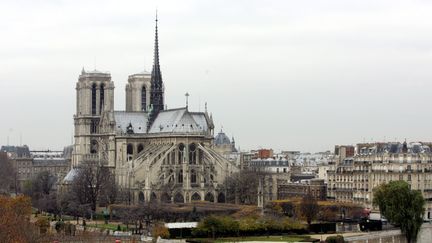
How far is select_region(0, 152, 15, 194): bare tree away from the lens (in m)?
140

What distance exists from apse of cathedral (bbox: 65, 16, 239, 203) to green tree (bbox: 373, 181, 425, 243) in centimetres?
3593

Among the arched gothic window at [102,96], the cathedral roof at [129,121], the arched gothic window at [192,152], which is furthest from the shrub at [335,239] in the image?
the arched gothic window at [102,96]

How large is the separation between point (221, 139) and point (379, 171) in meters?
48.0

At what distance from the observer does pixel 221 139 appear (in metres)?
151

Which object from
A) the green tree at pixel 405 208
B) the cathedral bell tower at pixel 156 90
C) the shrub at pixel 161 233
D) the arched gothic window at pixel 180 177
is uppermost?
the cathedral bell tower at pixel 156 90

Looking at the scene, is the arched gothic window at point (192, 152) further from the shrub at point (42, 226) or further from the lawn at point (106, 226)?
the shrub at point (42, 226)

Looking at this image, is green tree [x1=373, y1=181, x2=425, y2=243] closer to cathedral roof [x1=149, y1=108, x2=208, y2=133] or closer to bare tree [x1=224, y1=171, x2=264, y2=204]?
bare tree [x1=224, y1=171, x2=264, y2=204]

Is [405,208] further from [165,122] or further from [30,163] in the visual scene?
[30,163]

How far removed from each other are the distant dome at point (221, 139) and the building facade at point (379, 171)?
3708 cm

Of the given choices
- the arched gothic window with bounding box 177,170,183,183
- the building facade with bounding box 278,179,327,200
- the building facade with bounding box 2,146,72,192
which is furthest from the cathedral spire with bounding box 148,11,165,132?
the building facade with bounding box 2,146,72,192

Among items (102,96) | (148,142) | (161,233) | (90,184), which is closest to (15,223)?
(161,233)

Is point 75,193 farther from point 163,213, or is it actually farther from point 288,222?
point 288,222

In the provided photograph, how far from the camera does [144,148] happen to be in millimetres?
126625

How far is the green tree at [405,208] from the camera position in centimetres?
8062
